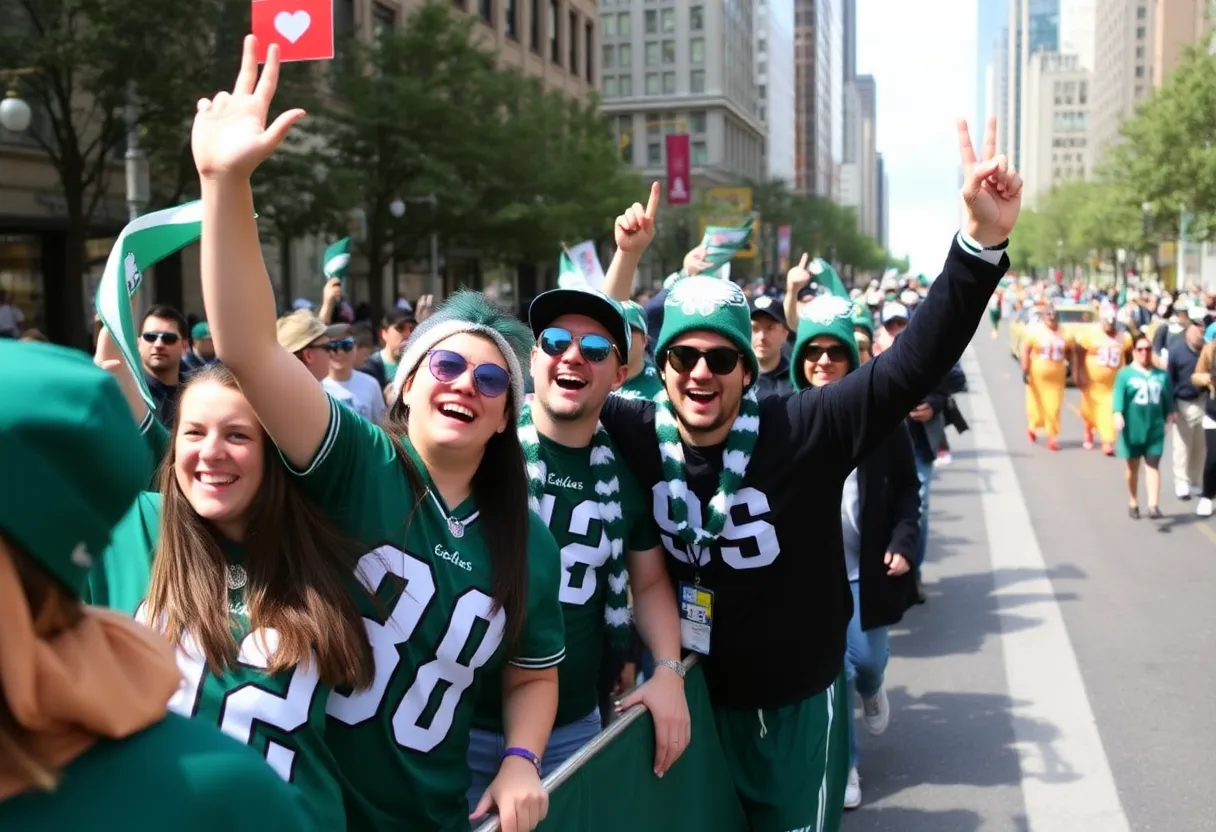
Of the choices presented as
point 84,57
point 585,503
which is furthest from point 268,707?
point 84,57

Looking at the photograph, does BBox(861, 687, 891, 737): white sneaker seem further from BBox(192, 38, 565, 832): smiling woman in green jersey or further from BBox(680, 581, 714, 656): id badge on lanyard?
BBox(192, 38, 565, 832): smiling woman in green jersey

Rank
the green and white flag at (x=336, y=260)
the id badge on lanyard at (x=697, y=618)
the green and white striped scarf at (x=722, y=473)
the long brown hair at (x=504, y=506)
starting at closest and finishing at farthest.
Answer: the long brown hair at (x=504, y=506) → the green and white striped scarf at (x=722, y=473) → the id badge on lanyard at (x=697, y=618) → the green and white flag at (x=336, y=260)

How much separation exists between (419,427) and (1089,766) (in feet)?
13.7

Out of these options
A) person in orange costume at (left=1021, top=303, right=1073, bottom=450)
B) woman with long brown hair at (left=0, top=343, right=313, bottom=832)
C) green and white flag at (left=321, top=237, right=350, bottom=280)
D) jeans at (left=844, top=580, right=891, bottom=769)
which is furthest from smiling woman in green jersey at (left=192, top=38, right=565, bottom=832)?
person in orange costume at (left=1021, top=303, right=1073, bottom=450)

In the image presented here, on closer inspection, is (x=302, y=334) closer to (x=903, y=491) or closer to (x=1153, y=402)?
(x=903, y=491)

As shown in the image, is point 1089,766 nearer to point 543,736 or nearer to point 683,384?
point 683,384

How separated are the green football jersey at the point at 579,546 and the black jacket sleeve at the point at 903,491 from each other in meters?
2.48

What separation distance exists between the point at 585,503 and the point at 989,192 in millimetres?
1305

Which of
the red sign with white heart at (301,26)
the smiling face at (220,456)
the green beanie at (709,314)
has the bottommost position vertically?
the smiling face at (220,456)

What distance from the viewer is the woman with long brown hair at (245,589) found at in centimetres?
212

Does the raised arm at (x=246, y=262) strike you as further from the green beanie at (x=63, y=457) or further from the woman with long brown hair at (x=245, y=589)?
the green beanie at (x=63, y=457)

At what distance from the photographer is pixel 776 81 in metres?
140

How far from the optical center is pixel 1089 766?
A: 218 inches

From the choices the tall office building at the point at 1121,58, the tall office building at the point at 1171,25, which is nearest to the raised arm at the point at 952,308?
the tall office building at the point at 1171,25
